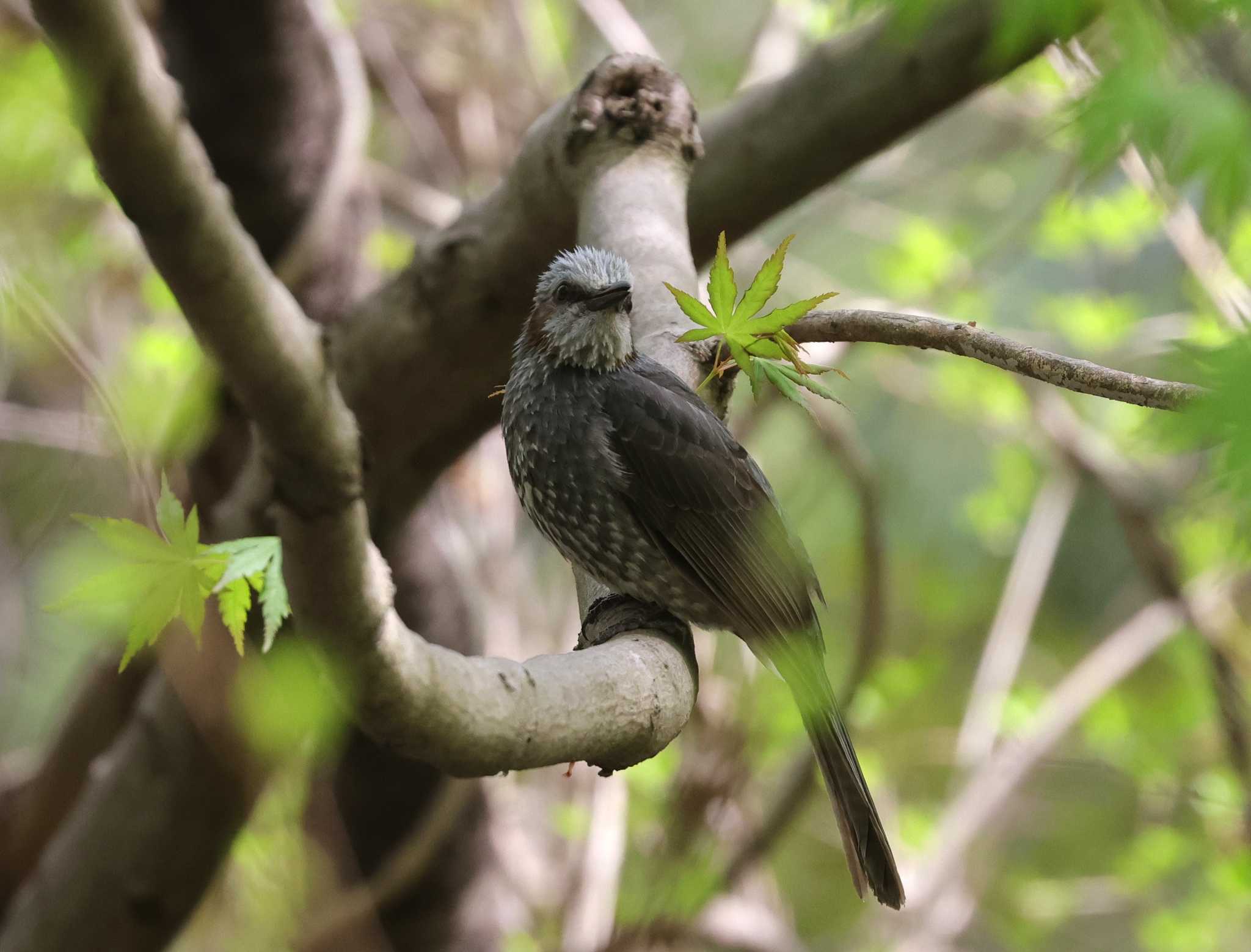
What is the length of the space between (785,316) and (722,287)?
0.10 m

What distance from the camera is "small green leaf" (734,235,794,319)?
1.57 meters

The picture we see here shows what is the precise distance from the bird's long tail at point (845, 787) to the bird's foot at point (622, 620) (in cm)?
27

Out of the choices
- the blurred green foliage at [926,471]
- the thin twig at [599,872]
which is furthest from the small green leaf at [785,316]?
the thin twig at [599,872]

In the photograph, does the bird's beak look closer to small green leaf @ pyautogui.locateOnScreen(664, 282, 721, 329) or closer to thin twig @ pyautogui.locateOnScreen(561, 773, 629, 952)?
small green leaf @ pyautogui.locateOnScreen(664, 282, 721, 329)

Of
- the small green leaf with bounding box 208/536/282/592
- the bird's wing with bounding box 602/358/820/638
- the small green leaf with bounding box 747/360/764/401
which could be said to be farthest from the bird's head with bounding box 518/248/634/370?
the small green leaf with bounding box 208/536/282/592

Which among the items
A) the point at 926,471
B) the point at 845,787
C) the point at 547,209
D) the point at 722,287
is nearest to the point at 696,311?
the point at 722,287

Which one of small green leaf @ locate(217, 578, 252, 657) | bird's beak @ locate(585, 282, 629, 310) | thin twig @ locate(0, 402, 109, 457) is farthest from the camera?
thin twig @ locate(0, 402, 109, 457)

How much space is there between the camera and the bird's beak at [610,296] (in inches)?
87.7

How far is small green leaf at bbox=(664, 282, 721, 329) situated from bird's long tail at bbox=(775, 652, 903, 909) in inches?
36.4

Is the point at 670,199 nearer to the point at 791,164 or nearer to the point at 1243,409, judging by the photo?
the point at 791,164

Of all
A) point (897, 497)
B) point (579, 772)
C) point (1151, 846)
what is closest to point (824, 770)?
point (579, 772)

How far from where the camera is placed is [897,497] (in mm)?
7414

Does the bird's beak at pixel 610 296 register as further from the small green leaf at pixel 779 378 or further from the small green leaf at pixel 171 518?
the small green leaf at pixel 171 518

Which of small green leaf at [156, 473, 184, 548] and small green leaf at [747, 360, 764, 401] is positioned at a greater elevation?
small green leaf at [156, 473, 184, 548]
